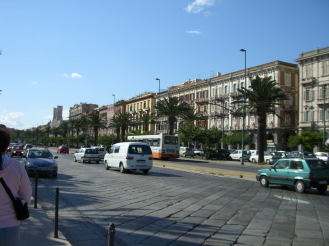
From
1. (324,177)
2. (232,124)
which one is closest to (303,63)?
(232,124)

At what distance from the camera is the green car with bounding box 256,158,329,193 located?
43.2ft

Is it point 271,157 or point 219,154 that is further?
point 219,154

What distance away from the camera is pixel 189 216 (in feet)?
27.0

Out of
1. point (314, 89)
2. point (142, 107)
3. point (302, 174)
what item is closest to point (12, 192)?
point (302, 174)

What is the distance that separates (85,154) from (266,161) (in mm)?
21589

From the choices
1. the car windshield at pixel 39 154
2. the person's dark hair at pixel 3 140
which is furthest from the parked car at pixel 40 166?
the person's dark hair at pixel 3 140

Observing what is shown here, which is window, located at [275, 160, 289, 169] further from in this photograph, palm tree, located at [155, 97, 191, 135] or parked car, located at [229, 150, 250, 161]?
palm tree, located at [155, 97, 191, 135]

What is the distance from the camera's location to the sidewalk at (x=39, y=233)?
5.63 meters

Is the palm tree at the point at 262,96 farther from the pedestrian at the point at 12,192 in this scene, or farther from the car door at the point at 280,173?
the pedestrian at the point at 12,192

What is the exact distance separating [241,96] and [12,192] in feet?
185

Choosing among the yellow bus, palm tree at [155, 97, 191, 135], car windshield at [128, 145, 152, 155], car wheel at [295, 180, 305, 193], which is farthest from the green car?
palm tree at [155, 97, 191, 135]

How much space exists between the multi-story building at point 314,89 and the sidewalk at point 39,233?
47.9 m

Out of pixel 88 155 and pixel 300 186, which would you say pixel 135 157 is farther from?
pixel 88 155

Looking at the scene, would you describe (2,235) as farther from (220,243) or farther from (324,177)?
(324,177)
